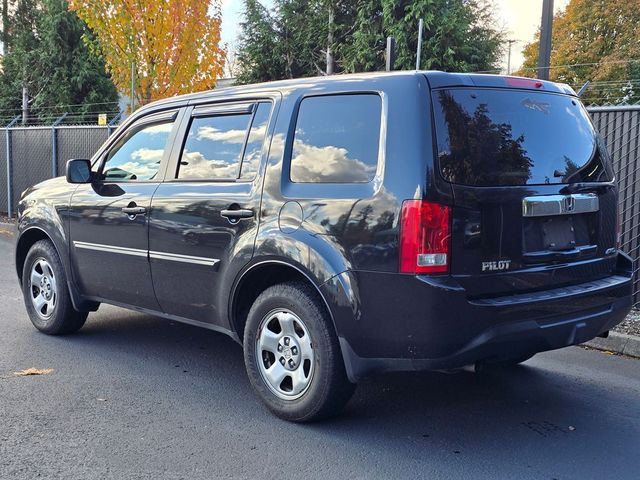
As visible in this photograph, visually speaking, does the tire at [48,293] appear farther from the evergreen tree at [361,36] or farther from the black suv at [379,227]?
the evergreen tree at [361,36]

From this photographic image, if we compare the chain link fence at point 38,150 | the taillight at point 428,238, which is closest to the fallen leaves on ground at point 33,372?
the taillight at point 428,238

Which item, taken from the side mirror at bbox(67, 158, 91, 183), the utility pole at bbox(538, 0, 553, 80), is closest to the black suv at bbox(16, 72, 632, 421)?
the side mirror at bbox(67, 158, 91, 183)

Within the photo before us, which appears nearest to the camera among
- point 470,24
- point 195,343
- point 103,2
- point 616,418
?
point 616,418

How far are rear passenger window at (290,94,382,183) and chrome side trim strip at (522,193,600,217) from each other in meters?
0.84

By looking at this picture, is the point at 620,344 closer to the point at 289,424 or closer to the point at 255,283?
the point at 289,424

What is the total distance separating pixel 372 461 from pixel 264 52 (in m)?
26.9

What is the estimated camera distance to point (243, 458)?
11.8 ft

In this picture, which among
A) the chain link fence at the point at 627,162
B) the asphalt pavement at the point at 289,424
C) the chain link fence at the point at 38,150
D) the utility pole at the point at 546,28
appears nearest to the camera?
the asphalt pavement at the point at 289,424

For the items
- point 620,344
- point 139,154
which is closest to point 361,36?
point 620,344

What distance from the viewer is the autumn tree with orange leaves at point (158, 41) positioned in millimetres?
12812

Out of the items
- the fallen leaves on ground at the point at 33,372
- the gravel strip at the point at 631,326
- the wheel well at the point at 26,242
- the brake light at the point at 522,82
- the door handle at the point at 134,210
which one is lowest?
the fallen leaves on ground at the point at 33,372

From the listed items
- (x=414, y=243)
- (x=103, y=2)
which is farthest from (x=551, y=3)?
(x=103, y=2)

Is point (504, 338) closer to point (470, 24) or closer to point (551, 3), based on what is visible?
point (551, 3)

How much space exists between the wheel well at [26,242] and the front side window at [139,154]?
1014 mm
